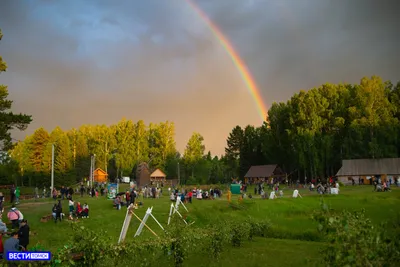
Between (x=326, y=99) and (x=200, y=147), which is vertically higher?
(x=326, y=99)

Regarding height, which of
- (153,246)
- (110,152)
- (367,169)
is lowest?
(153,246)

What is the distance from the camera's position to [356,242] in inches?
282

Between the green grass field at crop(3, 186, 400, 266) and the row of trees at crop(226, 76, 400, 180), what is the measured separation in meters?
31.6

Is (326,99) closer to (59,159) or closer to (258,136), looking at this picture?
(258,136)

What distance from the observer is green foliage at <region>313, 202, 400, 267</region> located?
A: 698cm

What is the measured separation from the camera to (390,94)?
253 feet

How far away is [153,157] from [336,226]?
96.3 meters

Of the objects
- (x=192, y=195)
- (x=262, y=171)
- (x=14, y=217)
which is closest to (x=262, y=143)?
(x=262, y=171)

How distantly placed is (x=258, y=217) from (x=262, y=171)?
53686 millimetres

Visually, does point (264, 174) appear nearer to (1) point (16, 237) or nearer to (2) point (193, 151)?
(2) point (193, 151)

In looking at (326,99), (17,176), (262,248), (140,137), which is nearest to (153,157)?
(140,137)

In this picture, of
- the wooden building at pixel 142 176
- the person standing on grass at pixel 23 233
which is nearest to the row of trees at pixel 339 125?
the wooden building at pixel 142 176

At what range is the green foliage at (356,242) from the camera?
6.98 meters

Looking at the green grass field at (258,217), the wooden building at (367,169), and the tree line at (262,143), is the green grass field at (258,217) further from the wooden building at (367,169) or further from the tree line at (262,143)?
the tree line at (262,143)
